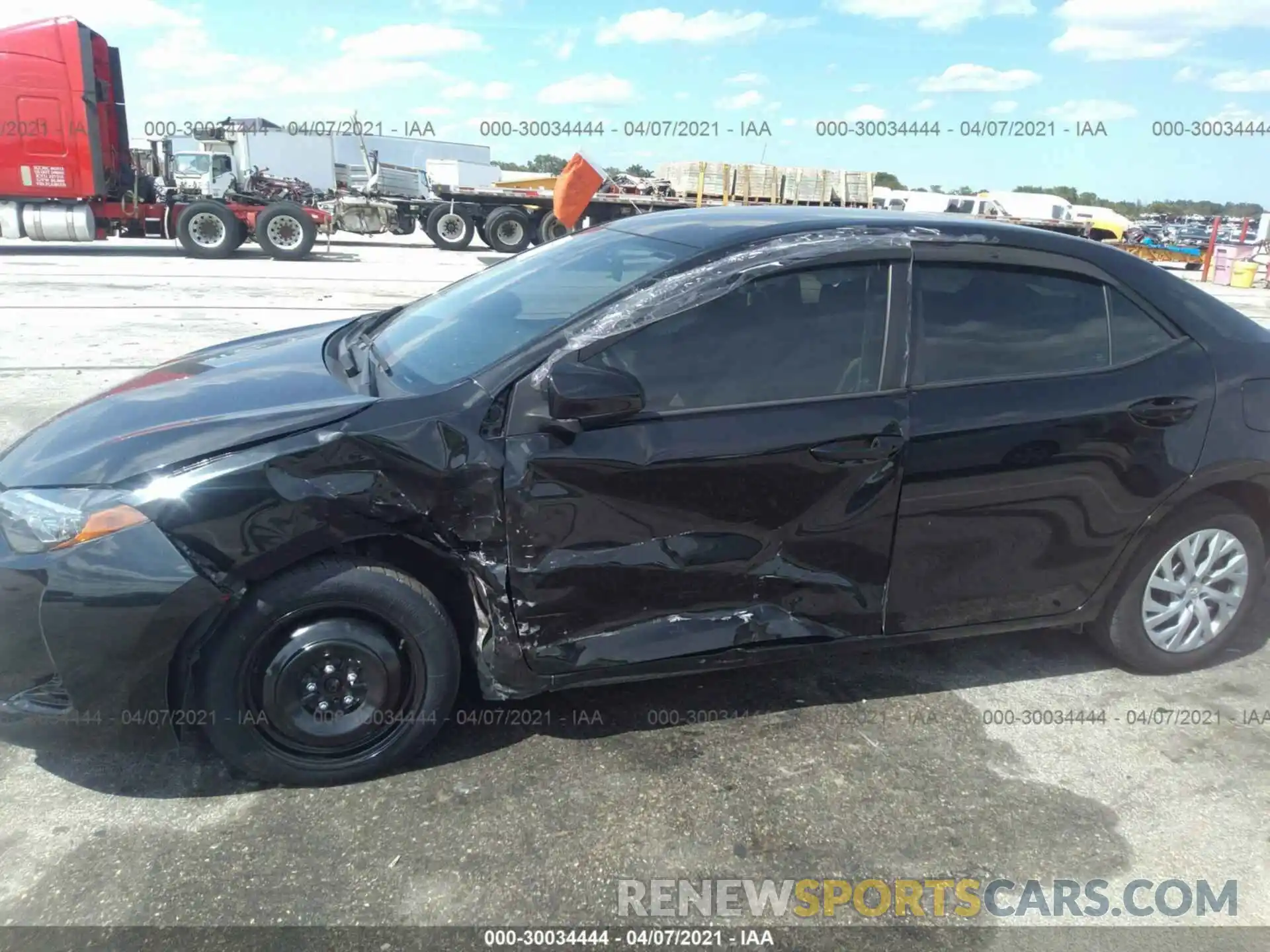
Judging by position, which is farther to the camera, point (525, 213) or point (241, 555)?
point (525, 213)

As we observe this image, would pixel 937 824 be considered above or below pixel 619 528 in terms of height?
below

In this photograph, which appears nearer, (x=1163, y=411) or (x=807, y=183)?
(x=1163, y=411)

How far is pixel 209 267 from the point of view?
16.3 m

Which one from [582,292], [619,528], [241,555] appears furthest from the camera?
[582,292]

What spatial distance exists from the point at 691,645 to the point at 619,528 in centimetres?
46

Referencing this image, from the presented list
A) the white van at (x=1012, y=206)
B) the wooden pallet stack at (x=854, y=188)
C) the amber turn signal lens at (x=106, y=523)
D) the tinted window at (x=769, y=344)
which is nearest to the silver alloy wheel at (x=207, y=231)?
the wooden pallet stack at (x=854, y=188)

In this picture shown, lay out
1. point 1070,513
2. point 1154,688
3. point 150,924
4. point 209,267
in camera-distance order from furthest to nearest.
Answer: point 209,267 → point 1154,688 → point 1070,513 → point 150,924

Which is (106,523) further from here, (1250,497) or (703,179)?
(703,179)

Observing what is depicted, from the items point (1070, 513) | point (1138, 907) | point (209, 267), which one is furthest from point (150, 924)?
point (209, 267)

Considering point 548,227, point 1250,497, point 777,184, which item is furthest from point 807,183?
point 1250,497

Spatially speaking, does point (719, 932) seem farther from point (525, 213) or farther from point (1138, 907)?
point (525, 213)

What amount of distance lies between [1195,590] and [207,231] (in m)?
18.3

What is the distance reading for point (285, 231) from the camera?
60.5 ft

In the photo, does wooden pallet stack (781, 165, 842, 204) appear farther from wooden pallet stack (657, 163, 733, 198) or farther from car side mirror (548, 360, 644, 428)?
car side mirror (548, 360, 644, 428)
